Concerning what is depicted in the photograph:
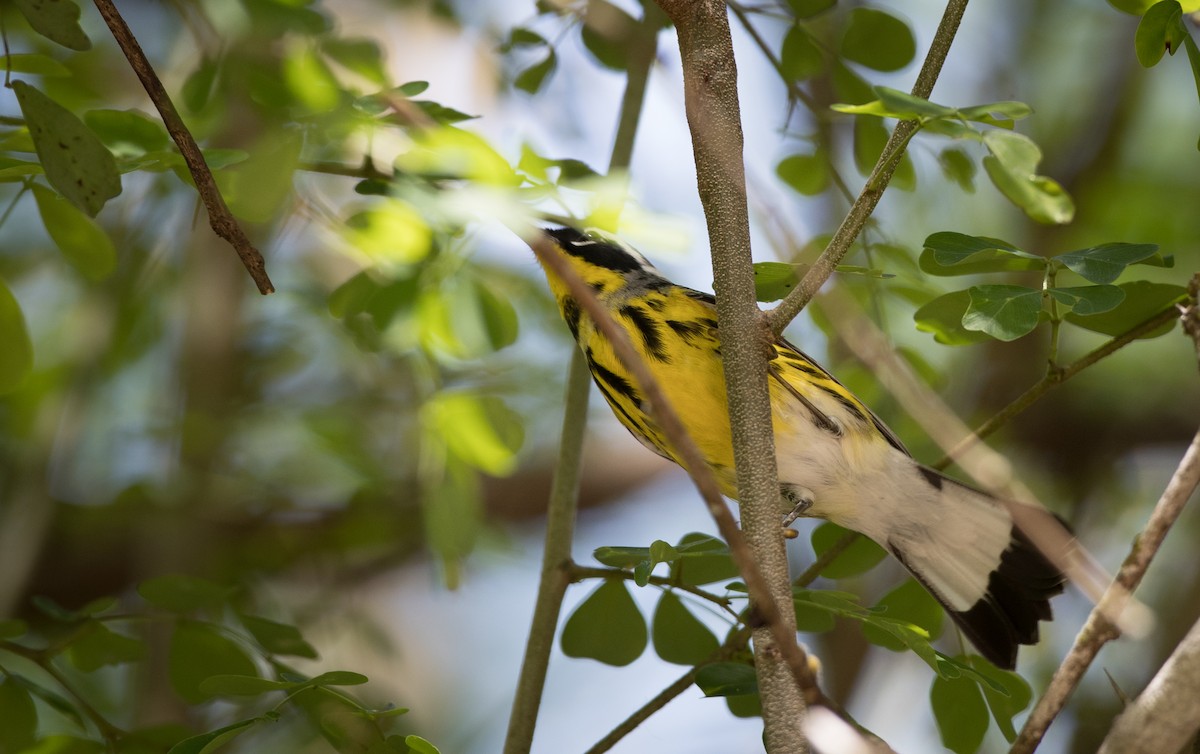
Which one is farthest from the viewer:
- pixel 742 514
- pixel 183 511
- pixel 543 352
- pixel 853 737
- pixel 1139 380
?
pixel 1139 380

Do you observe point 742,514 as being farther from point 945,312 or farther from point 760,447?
point 945,312

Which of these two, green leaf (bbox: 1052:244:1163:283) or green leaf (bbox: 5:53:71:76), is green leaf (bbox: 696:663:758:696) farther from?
green leaf (bbox: 5:53:71:76)

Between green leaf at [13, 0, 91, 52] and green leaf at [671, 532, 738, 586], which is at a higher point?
green leaf at [13, 0, 91, 52]

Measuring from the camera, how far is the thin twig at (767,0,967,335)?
4.59 feet

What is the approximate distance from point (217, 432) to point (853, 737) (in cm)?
279

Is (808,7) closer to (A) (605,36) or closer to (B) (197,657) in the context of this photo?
(A) (605,36)

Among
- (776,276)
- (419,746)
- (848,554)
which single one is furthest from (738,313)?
(848,554)

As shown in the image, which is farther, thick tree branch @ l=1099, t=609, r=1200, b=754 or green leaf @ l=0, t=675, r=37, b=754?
green leaf @ l=0, t=675, r=37, b=754

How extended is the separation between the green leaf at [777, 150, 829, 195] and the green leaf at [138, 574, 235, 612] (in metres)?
1.35

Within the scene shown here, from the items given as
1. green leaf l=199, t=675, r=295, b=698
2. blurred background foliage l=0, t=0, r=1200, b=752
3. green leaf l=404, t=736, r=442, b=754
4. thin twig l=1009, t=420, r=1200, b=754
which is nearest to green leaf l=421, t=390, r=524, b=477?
blurred background foliage l=0, t=0, r=1200, b=752

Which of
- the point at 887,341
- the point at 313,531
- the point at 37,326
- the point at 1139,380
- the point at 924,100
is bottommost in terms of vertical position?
the point at 313,531

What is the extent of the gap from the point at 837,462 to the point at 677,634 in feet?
1.83

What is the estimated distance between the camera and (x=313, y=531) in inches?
155

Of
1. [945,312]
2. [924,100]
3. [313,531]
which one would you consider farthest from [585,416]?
[313,531]
